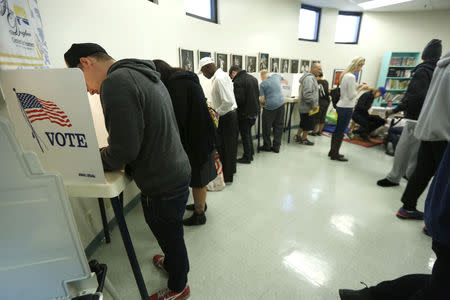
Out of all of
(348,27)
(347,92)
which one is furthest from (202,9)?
(348,27)

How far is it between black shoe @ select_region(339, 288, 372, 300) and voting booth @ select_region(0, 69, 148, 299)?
1.20m

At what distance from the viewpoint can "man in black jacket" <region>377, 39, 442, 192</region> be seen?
1.98m

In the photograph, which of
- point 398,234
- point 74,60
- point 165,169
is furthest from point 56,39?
point 398,234

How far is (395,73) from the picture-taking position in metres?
5.74

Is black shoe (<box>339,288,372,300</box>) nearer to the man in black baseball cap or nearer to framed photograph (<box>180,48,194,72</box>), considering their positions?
the man in black baseball cap

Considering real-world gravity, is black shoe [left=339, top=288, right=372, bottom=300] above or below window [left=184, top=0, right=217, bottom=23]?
below

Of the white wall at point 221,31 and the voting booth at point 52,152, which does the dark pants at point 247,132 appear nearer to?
the white wall at point 221,31

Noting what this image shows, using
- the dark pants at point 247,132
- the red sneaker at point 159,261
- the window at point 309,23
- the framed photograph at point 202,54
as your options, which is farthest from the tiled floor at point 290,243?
the window at point 309,23

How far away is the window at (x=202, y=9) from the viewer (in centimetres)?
307

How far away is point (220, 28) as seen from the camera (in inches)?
133

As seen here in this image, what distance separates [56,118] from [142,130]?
0.27 m

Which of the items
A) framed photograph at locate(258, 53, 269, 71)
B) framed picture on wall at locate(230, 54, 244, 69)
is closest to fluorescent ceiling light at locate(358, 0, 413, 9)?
framed photograph at locate(258, 53, 269, 71)

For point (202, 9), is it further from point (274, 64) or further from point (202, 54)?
point (274, 64)

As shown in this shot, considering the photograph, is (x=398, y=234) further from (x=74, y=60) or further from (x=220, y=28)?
(x=220, y=28)
